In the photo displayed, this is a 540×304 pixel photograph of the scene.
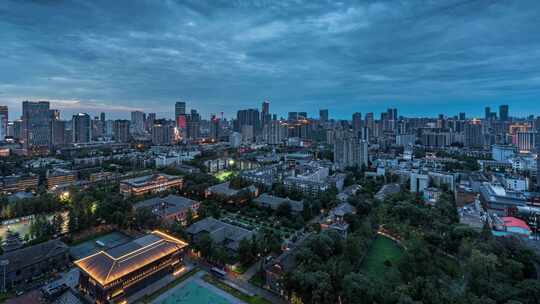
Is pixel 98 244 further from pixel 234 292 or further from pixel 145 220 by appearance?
pixel 234 292

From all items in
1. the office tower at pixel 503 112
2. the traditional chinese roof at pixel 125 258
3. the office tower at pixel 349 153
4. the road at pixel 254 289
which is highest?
the office tower at pixel 503 112

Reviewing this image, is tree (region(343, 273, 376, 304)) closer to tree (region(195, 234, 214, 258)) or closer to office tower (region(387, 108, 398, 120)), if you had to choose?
tree (region(195, 234, 214, 258))

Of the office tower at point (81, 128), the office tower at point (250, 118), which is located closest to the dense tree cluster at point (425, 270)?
the office tower at point (81, 128)

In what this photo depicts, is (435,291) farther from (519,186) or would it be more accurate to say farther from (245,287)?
(519,186)

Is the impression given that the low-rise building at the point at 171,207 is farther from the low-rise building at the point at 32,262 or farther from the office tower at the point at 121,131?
the office tower at the point at 121,131

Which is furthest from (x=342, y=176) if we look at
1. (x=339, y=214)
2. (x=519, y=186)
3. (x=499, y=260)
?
(x=499, y=260)
